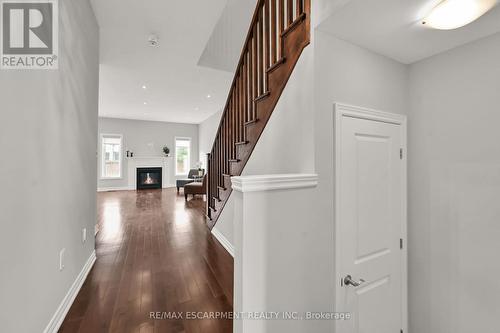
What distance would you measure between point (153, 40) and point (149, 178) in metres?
7.63

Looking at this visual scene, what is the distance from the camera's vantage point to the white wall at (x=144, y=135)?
923 cm

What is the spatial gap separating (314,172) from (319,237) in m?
0.43

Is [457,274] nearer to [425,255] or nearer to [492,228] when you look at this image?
[425,255]

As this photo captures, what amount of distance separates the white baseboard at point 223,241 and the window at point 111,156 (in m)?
7.69

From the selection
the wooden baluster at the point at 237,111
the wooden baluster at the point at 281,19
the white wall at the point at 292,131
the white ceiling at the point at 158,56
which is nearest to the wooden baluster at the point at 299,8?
the wooden baluster at the point at 281,19

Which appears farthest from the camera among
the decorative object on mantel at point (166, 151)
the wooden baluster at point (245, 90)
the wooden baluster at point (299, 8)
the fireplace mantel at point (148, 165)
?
the decorative object on mantel at point (166, 151)

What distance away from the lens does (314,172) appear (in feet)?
4.58

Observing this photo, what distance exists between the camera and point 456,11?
1.17m

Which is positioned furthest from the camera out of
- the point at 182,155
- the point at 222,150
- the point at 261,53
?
the point at 182,155

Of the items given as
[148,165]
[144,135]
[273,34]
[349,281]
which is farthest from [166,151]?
[349,281]

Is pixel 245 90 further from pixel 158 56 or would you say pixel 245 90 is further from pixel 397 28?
pixel 158 56

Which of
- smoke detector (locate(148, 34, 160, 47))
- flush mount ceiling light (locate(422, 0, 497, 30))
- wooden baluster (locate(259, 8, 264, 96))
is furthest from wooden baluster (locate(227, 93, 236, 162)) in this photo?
flush mount ceiling light (locate(422, 0, 497, 30))

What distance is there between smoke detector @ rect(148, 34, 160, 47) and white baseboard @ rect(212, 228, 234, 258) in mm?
3214

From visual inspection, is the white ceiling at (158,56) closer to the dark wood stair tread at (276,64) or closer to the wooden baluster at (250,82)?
the wooden baluster at (250,82)
